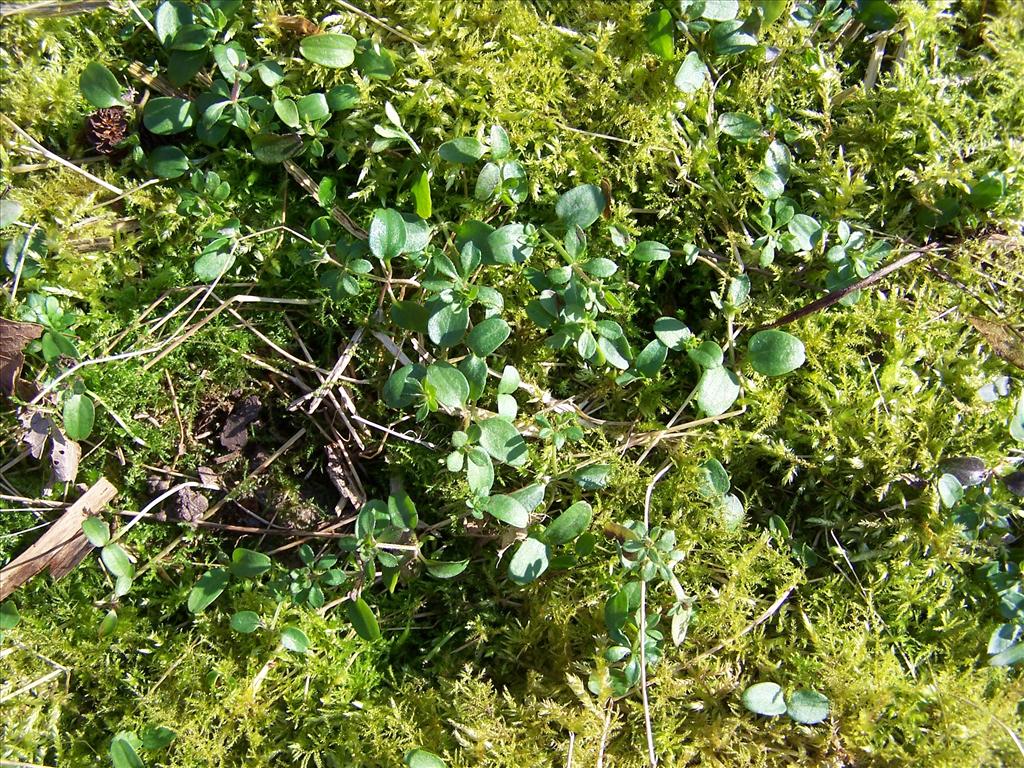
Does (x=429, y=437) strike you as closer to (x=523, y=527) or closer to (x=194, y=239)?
(x=523, y=527)

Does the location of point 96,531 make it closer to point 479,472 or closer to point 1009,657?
point 479,472

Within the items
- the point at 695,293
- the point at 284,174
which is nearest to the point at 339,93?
the point at 284,174

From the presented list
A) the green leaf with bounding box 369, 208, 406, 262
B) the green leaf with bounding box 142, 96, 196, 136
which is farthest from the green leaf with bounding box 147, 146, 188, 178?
the green leaf with bounding box 369, 208, 406, 262

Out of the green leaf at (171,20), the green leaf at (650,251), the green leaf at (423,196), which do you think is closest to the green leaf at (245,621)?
the green leaf at (423,196)

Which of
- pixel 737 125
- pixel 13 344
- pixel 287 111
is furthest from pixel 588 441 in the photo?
pixel 13 344

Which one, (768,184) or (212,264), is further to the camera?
(768,184)

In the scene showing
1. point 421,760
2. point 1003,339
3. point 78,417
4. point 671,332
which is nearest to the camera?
point 421,760
